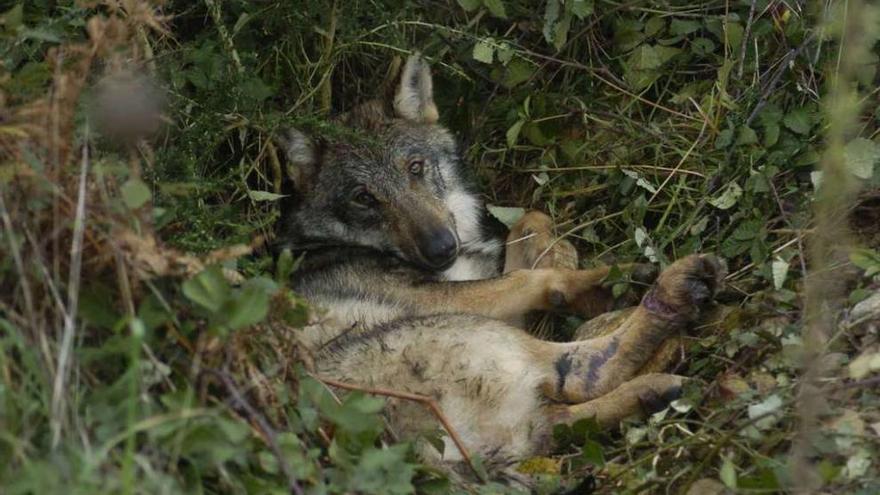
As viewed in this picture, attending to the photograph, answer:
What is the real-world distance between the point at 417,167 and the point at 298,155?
614 mm

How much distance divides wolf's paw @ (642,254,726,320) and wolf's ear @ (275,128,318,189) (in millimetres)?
1959

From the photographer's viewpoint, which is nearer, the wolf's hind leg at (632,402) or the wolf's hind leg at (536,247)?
the wolf's hind leg at (632,402)

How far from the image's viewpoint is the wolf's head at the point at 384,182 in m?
5.84

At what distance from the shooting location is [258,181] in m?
6.17

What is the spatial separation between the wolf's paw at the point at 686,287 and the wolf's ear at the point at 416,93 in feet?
5.73

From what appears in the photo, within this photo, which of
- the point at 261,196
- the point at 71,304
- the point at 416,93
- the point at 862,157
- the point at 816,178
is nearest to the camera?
the point at 71,304

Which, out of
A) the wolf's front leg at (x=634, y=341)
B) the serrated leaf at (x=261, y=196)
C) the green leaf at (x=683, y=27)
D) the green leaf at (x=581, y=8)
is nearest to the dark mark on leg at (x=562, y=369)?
the wolf's front leg at (x=634, y=341)

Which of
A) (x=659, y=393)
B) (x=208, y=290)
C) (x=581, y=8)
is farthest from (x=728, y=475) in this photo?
(x=581, y=8)

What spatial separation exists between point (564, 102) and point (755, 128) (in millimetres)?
1045

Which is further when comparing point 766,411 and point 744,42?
A: point 744,42

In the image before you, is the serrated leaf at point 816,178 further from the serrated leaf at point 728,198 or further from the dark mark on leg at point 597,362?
the dark mark on leg at point 597,362

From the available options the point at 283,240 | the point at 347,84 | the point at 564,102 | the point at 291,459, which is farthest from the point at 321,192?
the point at 291,459

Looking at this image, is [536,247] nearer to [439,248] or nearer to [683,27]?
[439,248]

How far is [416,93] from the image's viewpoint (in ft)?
20.2
